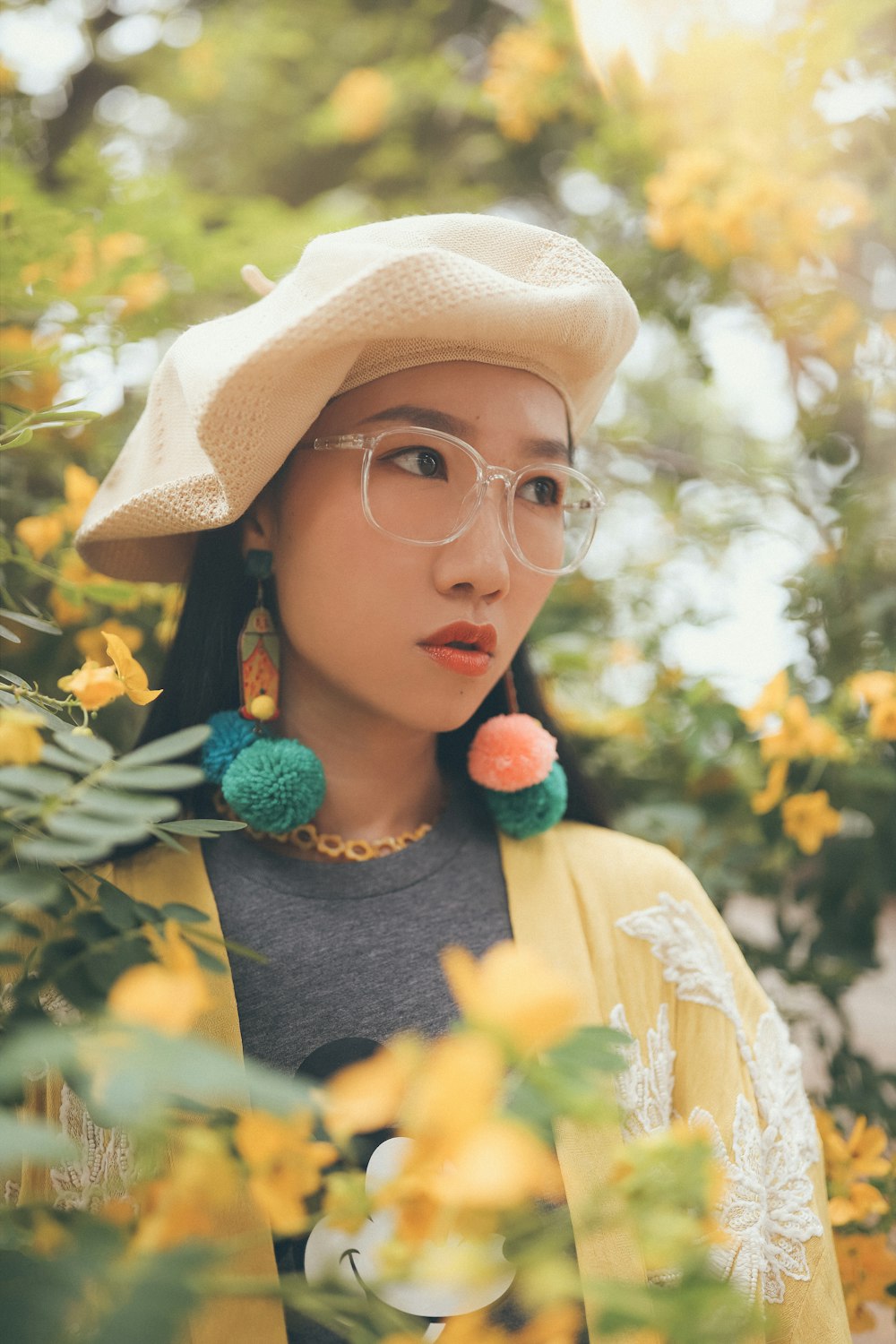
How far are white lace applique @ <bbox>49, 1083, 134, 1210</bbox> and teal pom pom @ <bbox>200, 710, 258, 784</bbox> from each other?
0.32 metres

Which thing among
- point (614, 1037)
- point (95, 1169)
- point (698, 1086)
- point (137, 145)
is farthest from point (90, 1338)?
point (137, 145)

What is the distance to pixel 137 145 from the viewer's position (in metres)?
2.46

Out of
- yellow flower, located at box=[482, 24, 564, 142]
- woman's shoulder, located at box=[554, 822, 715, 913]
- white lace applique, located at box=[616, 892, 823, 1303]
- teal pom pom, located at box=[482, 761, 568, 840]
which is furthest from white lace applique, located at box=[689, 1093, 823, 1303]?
yellow flower, located at box=[482, 24, 564, 142]

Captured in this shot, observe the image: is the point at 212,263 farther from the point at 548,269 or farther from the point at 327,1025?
the point at 327,1025

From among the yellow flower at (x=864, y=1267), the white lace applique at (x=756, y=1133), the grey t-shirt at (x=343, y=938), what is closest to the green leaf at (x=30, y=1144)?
the grey t-shirt at (x=343, y=938)

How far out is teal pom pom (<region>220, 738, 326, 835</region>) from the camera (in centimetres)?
101

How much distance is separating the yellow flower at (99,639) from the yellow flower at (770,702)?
32.7 inches

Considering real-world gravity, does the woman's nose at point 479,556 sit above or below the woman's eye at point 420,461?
below

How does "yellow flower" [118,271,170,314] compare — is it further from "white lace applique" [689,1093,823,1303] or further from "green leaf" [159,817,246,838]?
"white lace applique" [689,1093,823,1303]

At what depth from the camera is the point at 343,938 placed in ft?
3.41

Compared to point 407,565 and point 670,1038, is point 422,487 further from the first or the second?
point 670,1038

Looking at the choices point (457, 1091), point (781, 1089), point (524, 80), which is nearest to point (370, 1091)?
point (457, 1091)

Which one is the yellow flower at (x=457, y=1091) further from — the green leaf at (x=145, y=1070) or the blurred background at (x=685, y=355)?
the blurred background at (x=685, y=355)

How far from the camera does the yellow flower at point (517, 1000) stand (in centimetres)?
35
